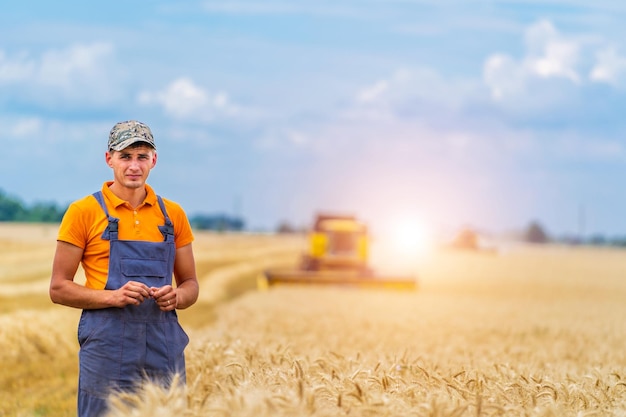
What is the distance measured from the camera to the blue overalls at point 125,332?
5531mm

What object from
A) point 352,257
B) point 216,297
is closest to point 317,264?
point 352,257

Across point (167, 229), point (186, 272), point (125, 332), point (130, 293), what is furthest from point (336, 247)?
point (130, 293)

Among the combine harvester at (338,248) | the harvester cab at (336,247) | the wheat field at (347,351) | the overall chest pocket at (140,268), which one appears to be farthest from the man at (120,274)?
the harvester cab at (336,247)

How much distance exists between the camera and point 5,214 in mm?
22375

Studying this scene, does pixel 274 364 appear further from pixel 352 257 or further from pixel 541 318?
pixel 352 257

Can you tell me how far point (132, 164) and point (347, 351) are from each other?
6.24 meters

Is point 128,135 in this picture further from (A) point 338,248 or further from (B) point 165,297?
(A) point 338,248

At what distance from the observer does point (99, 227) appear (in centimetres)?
559

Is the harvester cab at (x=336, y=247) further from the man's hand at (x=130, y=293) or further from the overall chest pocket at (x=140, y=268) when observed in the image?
the man's hand at (x=130, y=293)

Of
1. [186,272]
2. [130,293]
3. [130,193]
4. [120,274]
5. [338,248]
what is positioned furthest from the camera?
[338,248]

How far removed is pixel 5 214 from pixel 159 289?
710 inches

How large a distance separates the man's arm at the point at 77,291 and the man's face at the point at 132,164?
507 millimetres

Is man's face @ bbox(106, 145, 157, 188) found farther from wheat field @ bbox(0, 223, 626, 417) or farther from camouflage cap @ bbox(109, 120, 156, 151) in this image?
wheat field @ bbox(0, 223, 626, 417)

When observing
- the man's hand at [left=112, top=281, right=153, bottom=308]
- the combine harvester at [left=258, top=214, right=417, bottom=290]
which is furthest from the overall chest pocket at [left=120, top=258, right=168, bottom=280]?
the combine harvester at [left=258, top=214, right=417, bottom=290]
